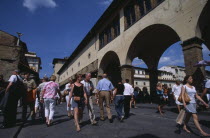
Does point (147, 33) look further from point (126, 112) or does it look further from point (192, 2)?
point (126, 112)

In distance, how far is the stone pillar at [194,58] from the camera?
7.13 m

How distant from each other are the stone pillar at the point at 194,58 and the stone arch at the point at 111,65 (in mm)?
8563

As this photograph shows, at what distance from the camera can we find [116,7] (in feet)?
46.6

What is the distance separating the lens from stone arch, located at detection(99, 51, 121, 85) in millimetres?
16469

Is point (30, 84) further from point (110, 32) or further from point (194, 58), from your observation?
point (110, 32)

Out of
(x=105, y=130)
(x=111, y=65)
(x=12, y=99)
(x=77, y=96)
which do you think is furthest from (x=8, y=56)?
(x=105, y=130)

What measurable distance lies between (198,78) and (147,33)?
542cm

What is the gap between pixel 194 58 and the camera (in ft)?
24.0

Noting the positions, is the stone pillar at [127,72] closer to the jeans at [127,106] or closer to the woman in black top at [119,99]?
the jeans at [127,106]

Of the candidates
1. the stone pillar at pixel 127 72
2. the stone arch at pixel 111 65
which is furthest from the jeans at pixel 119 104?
the stone arch at pixel 111 65

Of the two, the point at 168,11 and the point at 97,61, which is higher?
the point at 168,11

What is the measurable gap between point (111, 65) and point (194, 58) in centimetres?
1264

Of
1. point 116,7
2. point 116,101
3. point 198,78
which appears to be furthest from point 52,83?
point 116,7

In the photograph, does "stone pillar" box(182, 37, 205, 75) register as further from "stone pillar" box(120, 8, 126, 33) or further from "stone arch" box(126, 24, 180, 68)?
"stone pillar" box(120, 8, 126, 33)
